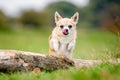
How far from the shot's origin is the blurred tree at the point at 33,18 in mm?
51812

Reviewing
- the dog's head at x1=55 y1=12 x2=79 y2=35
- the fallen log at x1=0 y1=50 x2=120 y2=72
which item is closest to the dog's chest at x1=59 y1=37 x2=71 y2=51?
the dog's head at x1=55 y1=12 x2=79 y2=35

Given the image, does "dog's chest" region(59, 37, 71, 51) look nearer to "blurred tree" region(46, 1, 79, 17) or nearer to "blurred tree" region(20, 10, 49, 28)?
"blurred tree" region(20, 10, 49, 28)

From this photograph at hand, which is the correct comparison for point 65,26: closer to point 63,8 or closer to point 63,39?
point 63,39

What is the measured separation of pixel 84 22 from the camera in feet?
172

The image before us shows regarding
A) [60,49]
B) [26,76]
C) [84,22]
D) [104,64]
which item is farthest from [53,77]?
[84,22]

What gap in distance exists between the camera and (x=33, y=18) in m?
52.7

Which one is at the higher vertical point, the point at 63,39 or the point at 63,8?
the point at 63,8

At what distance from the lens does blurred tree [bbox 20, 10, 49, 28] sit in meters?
51.8

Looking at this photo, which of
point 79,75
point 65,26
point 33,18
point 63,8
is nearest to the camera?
point 79,75

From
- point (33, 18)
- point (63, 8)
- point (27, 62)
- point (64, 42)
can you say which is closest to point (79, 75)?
point (27, 62)

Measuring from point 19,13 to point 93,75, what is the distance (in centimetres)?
4650

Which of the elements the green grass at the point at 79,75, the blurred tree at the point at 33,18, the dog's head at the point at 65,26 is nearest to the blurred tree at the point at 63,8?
the blurred tree at the point at 33,18

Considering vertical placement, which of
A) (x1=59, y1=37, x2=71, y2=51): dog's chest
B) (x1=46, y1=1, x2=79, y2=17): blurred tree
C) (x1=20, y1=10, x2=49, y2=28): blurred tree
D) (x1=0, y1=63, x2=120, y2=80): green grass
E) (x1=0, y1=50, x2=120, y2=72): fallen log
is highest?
(x1=46, y1=1, x2=79, y2=17): blurred tree

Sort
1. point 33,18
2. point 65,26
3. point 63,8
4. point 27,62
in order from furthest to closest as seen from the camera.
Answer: point 63,8 < point 33,18 < point 65,26 < point 27,62
